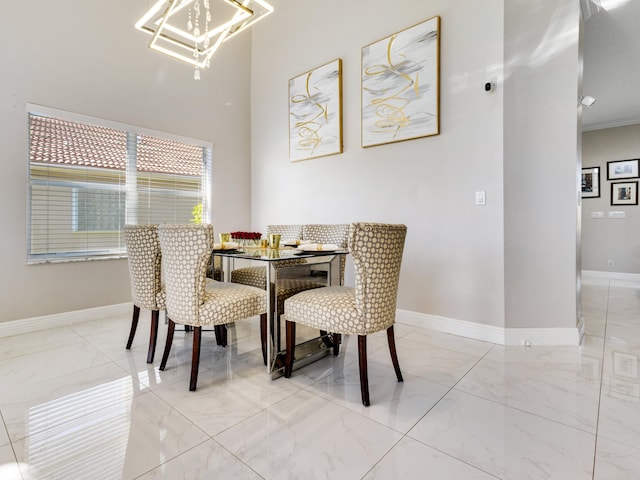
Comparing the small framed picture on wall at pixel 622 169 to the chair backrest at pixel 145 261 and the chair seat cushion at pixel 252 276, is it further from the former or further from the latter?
the chair backrest at pixel 145 261

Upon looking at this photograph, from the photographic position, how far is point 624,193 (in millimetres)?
5328

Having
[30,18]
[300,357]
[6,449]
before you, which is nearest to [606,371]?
[300,357]

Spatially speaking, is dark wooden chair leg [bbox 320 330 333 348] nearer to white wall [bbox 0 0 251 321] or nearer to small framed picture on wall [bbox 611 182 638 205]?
white wall [bbox 0 0 251 321]

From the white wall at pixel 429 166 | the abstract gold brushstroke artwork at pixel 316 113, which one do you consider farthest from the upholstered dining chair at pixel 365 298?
the abstract gold brushstroke artwork at pixel 316 113

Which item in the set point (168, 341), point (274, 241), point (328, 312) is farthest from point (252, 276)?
point (328, 312)

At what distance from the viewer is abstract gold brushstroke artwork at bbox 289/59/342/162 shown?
136 inches

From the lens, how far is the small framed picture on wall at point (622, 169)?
5.27 metres

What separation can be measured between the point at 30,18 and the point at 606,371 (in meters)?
5.25

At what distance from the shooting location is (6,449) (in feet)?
4.33

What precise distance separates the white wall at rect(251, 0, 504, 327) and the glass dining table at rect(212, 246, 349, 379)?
965 millimetres

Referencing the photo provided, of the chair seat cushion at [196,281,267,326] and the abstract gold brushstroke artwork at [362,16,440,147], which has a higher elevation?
the abstract gold brushstroke artwork at [362,16,440,147]

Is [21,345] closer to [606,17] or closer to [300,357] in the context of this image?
[300,357]

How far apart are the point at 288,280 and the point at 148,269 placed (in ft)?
3.27

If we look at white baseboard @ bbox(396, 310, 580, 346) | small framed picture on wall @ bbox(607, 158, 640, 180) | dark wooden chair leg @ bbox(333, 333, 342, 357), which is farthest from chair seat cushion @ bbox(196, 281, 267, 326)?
small framed picture on wall @ bbox(607, 158, 640, 180)
